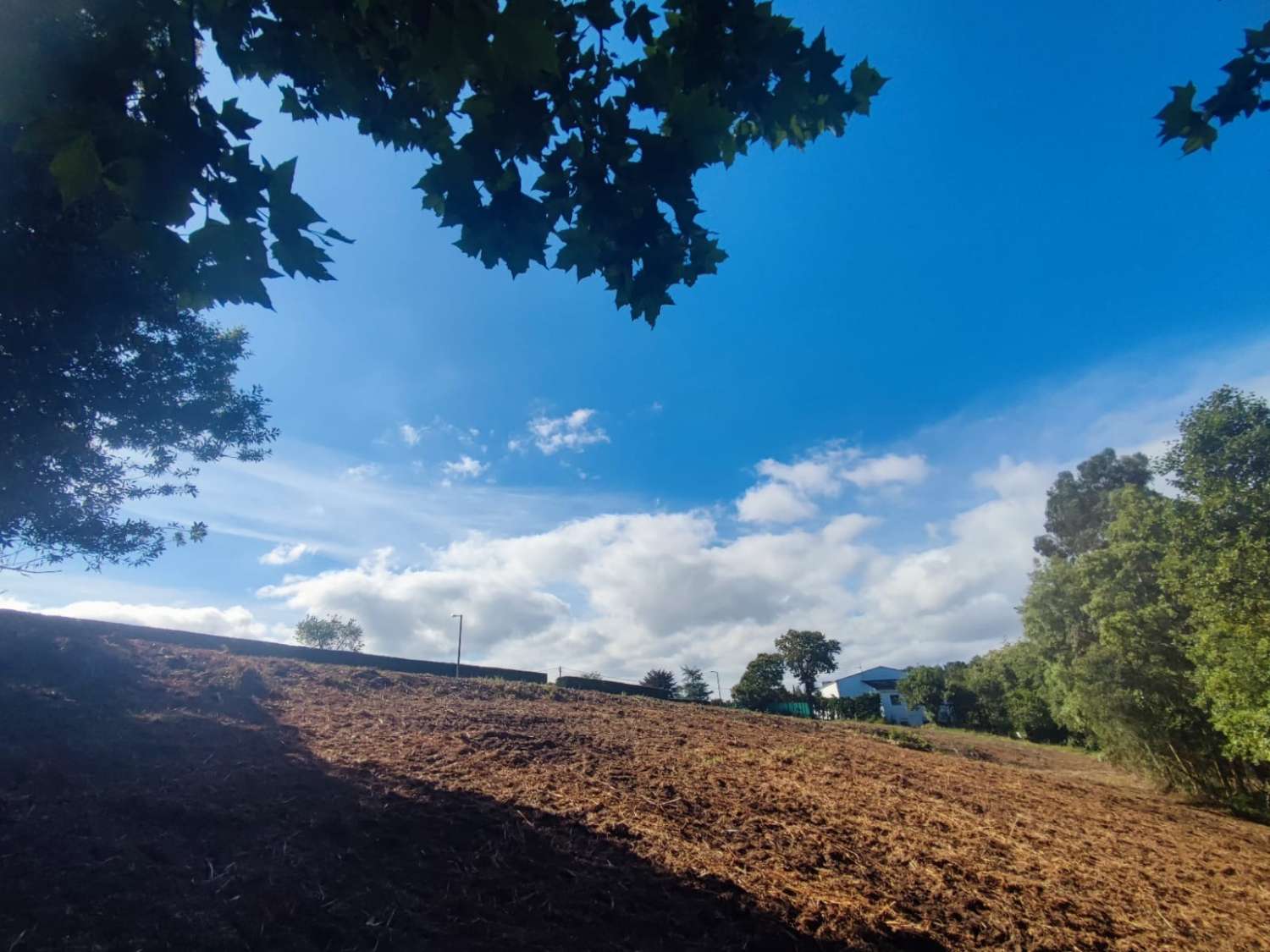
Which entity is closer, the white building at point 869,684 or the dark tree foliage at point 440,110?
the dark tree foliage at point 440,110

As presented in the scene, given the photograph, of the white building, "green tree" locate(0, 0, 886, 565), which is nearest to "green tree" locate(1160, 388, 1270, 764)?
"green tree" locate(0, 0, 886, 565)

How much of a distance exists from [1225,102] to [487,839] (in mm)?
7027

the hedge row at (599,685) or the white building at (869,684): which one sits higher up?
the hedge row at (599,685)

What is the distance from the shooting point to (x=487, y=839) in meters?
4.49

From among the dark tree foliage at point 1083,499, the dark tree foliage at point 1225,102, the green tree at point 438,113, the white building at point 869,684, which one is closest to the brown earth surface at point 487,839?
the green tree at point 438,113

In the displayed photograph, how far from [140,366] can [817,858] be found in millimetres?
11627

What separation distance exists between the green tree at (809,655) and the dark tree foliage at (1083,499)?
21036mm

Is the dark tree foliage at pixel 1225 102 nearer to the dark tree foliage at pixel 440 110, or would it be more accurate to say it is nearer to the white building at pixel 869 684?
the dark tree foliage at pixel 440 110

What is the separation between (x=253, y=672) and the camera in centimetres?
871

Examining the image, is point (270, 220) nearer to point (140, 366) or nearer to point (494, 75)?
point (494, 75)

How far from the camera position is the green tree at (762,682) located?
43969 millimetres

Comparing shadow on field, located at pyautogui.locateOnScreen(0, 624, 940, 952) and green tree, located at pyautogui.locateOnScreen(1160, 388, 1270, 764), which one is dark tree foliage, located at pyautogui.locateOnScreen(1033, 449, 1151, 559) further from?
shadow on field, located at pyautogui.locateOnScreen(0, 624, 940, 952)

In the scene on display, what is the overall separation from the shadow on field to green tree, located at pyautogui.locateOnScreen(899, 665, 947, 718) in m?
47.0

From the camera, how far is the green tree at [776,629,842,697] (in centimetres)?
5147
